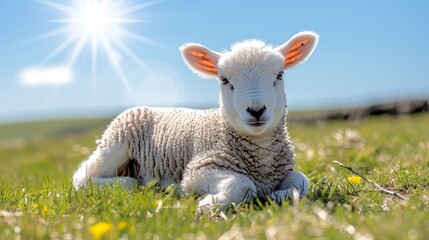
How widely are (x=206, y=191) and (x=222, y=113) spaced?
819 millimetres

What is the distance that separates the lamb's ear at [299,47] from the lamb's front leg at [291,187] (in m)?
1.18

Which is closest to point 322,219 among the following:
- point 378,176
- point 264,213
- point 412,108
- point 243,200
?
point 264,213

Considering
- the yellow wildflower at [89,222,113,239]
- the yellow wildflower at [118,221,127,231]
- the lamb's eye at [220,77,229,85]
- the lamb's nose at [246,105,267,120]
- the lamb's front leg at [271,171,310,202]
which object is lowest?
the lamb's front leg at [271,171,310,202]

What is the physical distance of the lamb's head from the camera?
5.02 metres

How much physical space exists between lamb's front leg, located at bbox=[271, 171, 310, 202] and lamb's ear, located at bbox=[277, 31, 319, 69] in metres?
1.18

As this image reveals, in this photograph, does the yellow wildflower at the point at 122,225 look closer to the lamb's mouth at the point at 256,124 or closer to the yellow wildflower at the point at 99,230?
the yellow wildflower at the point at 99,230

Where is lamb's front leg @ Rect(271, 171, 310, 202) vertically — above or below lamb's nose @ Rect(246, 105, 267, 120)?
below

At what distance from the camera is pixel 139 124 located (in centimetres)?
668

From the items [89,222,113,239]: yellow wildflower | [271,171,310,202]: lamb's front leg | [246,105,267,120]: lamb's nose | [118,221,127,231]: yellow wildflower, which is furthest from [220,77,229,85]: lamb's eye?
[89,222,113,239]: yellow wildflower

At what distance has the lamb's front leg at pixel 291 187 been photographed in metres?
5.02

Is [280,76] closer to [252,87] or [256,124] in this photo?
[252,87]

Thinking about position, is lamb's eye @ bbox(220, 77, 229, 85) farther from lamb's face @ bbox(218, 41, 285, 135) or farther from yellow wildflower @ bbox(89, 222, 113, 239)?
yellow wildflower @ bbox(89, 222, 113, 239)

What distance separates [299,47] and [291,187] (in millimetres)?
1502

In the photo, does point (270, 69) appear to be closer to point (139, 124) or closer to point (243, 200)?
point (243, 200)
